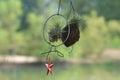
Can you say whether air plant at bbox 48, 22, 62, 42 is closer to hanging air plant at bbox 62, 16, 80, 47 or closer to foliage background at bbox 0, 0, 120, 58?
hanging air plant at bbox 62, 16, 80, 47

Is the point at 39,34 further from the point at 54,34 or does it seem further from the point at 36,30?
the point at 54,34

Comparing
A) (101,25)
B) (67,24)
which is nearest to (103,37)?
(101,25)

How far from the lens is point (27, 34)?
20.9 metres

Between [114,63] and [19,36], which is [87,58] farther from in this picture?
[19,36]

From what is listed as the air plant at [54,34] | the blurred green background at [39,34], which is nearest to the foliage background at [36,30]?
the blurred green background at [39,34]

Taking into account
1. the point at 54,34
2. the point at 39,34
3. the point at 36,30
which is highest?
the point at 54,34

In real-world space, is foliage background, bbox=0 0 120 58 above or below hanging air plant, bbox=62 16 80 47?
below

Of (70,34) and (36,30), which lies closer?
(70,34)

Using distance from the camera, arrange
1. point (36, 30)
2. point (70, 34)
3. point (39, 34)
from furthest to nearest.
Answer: point (36, 30)
point (39, 34)
point (70, 34)

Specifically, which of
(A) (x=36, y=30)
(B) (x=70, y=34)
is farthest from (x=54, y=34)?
(A) (x=36, y=30)

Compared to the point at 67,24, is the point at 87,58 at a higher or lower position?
lower

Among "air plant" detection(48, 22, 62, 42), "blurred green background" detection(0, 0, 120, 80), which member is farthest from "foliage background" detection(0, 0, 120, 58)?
"air plant" detection(48, 22, 62, 42)

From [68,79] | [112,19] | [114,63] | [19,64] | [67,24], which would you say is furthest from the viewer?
[112,19]

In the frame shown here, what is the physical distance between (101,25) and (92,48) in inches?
46.2
